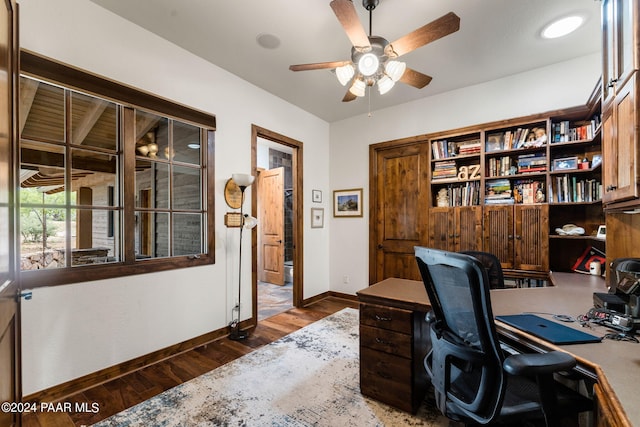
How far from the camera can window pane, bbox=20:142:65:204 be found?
195cm

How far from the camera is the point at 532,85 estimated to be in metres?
3.11

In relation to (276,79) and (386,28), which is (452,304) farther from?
(276,79)

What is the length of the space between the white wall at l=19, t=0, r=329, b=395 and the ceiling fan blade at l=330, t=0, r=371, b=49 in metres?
1.80

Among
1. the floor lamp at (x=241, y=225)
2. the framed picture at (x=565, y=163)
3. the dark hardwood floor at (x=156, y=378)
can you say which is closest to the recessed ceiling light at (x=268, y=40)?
the floor lamp at (x=241, y=225)

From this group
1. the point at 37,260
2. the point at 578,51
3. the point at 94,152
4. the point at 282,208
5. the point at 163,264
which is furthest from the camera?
the point at 282,208

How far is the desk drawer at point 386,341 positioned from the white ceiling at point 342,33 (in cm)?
241

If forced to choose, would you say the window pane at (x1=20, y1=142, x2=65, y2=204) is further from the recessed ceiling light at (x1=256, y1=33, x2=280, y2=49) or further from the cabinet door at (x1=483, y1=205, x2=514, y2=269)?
the cabinet door at (x1=483, y1=205, x2=514, y2=269)

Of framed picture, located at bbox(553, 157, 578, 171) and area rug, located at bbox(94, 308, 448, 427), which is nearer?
area rug, located at bbox(94, 308, 448, 427)

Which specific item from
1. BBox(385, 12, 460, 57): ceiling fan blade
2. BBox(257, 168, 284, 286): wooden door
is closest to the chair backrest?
BBox(385, 12, 460, 57): ceiling fan blade

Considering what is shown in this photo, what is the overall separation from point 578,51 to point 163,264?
15.0 ft

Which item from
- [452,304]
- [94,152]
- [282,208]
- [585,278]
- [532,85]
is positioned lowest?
[585,278]

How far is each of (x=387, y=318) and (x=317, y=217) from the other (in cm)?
277

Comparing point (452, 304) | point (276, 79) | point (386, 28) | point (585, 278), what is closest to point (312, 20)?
point (386, 28)

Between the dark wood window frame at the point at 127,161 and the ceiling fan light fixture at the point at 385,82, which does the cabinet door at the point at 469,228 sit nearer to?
the ceiling fan light fixture at the point at 385,82
